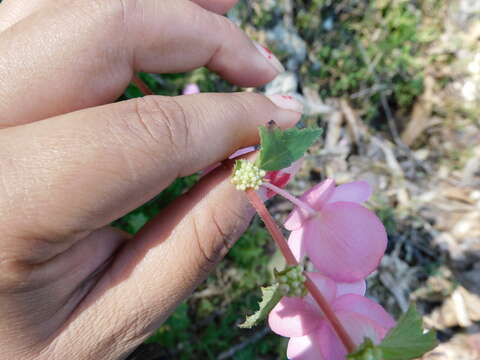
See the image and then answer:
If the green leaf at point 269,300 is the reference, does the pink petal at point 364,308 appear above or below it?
below

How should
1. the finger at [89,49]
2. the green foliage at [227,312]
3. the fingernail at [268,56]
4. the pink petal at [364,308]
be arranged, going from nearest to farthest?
the pink petal at [364,308] → the finger at [89,49] → the fingernail at [268,56] → the green foliage at [227,312]

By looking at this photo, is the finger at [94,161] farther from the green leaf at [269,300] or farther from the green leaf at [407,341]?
the green leaf at [407,341]

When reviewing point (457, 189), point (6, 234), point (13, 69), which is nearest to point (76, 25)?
point (13, 69)

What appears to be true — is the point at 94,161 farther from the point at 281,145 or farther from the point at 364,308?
the point at 364,308

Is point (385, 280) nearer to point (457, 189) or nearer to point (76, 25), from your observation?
point (457, 189)

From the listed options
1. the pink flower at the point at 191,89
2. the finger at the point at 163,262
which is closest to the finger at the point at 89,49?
the finger at the point at 163,262

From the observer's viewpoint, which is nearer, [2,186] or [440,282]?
[2,186]

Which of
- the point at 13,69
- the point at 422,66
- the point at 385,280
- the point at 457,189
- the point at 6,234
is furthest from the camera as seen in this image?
the point at 422,66

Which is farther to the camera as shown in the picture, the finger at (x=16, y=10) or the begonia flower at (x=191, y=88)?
the begonia flower at (x=191, y=88)
